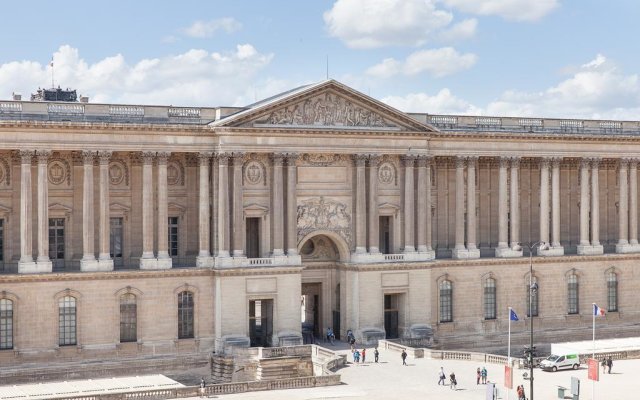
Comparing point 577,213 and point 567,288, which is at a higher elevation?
point 577,213

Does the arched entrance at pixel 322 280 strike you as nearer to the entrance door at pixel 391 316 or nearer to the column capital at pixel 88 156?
the entrance door at pixel 391 316

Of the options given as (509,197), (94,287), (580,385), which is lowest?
(580,385)

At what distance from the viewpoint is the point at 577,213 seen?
285 feet

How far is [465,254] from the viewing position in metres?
80.5

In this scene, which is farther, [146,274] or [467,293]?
[467,293]

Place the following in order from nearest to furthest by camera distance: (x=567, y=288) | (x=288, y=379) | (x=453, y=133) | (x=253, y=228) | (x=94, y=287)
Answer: (x=288, y=379) < (x=94, y=287) < (x=253, y=228) < (x=453, y=133) < (x=567, y=288)

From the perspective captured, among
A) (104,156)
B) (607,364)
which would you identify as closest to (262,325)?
(104,156)

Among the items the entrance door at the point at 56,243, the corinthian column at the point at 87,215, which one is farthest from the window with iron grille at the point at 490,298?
the entrance door at the point at 56,243

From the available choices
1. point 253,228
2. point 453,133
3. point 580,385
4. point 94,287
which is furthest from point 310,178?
point 580,385

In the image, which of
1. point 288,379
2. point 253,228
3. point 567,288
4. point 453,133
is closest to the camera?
point 288,379

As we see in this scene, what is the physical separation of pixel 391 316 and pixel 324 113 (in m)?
16.6

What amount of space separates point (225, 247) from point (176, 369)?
354 inches

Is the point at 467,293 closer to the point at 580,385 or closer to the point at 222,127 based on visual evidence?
the point at 580,385

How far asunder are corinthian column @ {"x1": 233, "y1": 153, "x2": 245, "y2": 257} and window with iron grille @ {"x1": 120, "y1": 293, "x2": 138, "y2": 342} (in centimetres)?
776
